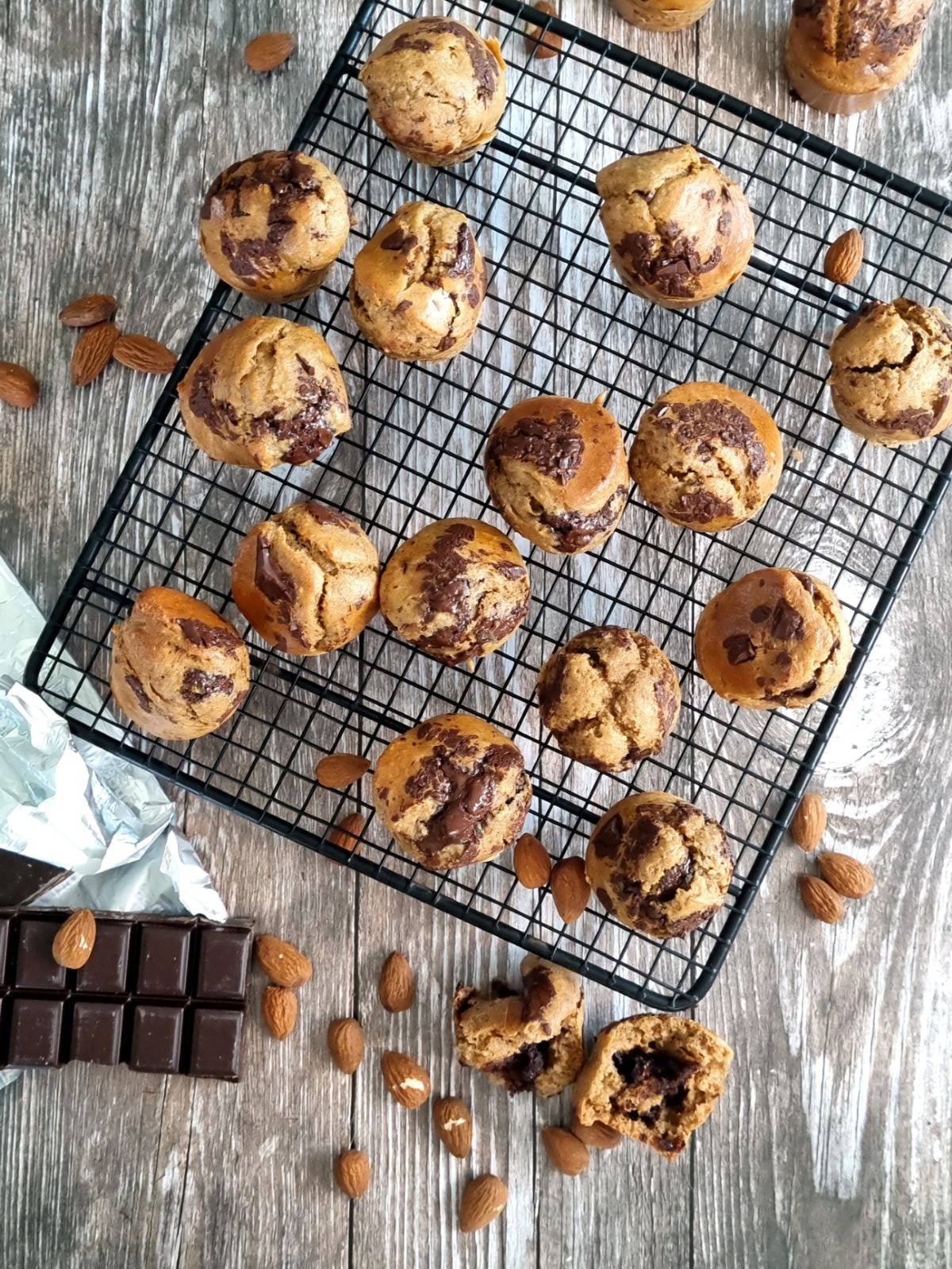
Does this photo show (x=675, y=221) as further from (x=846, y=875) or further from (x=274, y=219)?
(x=846, y=875)

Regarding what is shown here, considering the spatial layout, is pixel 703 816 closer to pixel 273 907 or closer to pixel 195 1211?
pixel 273 907

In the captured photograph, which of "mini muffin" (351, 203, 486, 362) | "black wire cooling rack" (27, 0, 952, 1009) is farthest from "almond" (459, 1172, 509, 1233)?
"mini muffin" (351, 203, 486, 362)

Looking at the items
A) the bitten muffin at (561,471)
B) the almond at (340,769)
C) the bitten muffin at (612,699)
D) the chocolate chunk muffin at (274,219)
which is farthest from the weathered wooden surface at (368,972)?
the bitten muffin at (561,471)

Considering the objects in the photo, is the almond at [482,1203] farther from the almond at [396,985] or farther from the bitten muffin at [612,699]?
the bitten muffin at [612,699]

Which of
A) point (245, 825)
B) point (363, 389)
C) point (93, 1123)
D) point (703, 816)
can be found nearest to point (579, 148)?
point (363, 389)

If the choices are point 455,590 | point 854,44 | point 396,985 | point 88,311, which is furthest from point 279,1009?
point 854,44

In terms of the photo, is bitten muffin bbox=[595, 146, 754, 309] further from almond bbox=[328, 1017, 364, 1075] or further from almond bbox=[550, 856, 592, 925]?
almond bbox=[328, 1017, 364, 1075]

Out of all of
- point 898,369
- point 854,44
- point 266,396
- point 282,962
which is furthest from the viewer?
point 282,962
